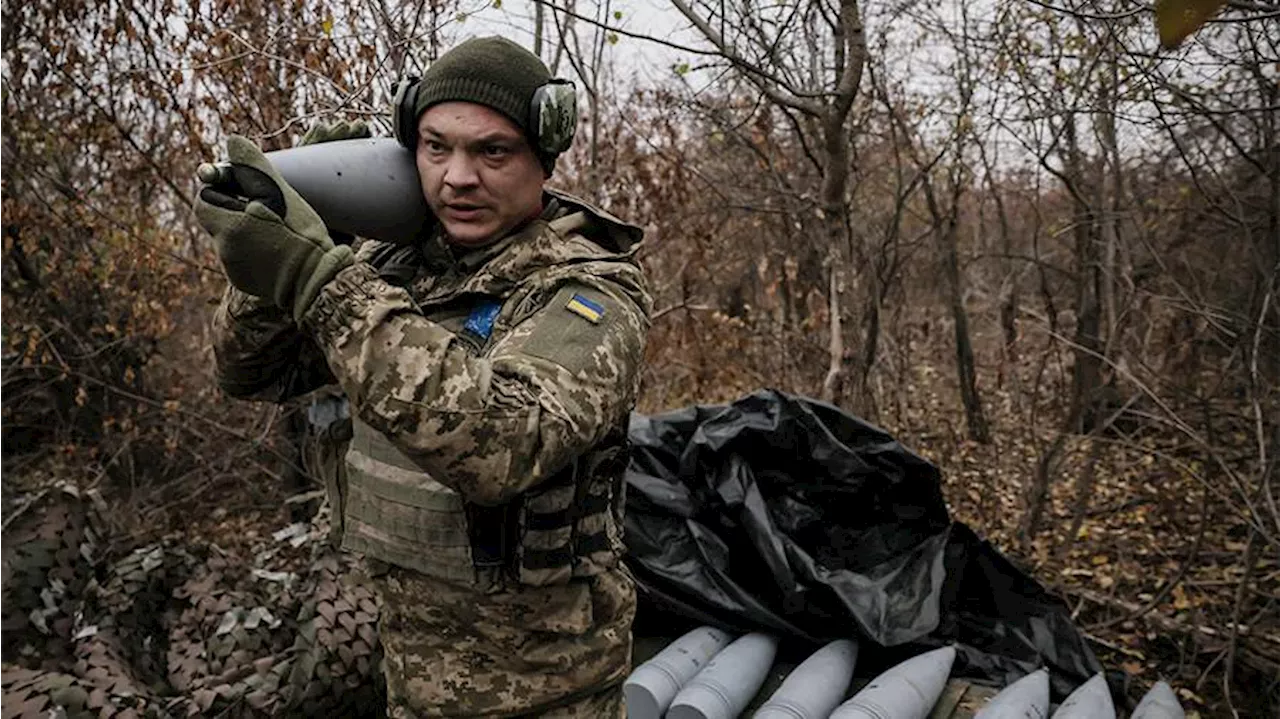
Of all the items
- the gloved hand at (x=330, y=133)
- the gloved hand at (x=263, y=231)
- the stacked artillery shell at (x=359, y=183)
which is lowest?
the gloved hand at (x=263, y=231)

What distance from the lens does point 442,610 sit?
1714 millimetres

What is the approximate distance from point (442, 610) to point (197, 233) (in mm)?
4303

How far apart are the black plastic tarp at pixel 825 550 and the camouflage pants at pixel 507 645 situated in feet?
4.08

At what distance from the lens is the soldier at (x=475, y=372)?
1267mm

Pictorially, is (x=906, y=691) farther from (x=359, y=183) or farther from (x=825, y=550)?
(x=359, y=183)

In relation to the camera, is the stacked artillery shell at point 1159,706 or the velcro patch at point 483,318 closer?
the velcro patch at point 483,318

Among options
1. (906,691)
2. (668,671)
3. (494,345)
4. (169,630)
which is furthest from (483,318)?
(169,630)

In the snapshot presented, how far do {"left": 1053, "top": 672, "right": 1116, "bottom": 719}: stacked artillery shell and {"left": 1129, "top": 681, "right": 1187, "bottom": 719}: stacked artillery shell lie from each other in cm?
8

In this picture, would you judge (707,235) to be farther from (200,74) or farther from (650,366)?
(200,74)

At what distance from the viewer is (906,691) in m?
2.57

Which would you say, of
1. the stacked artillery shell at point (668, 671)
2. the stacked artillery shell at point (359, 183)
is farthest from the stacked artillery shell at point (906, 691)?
the stacked artillery shell at point (359, 183)

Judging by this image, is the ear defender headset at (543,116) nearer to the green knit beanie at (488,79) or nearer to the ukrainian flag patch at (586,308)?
the green knit beanie at (488,79)

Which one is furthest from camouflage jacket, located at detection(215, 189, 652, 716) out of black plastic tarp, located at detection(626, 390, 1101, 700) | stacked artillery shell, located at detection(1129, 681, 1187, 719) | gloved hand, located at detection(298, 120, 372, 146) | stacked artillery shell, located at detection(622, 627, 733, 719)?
stacked artillery shell, located at detection(1129, 681, 1187, 719)

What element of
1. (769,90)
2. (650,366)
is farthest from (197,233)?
(769,90)
